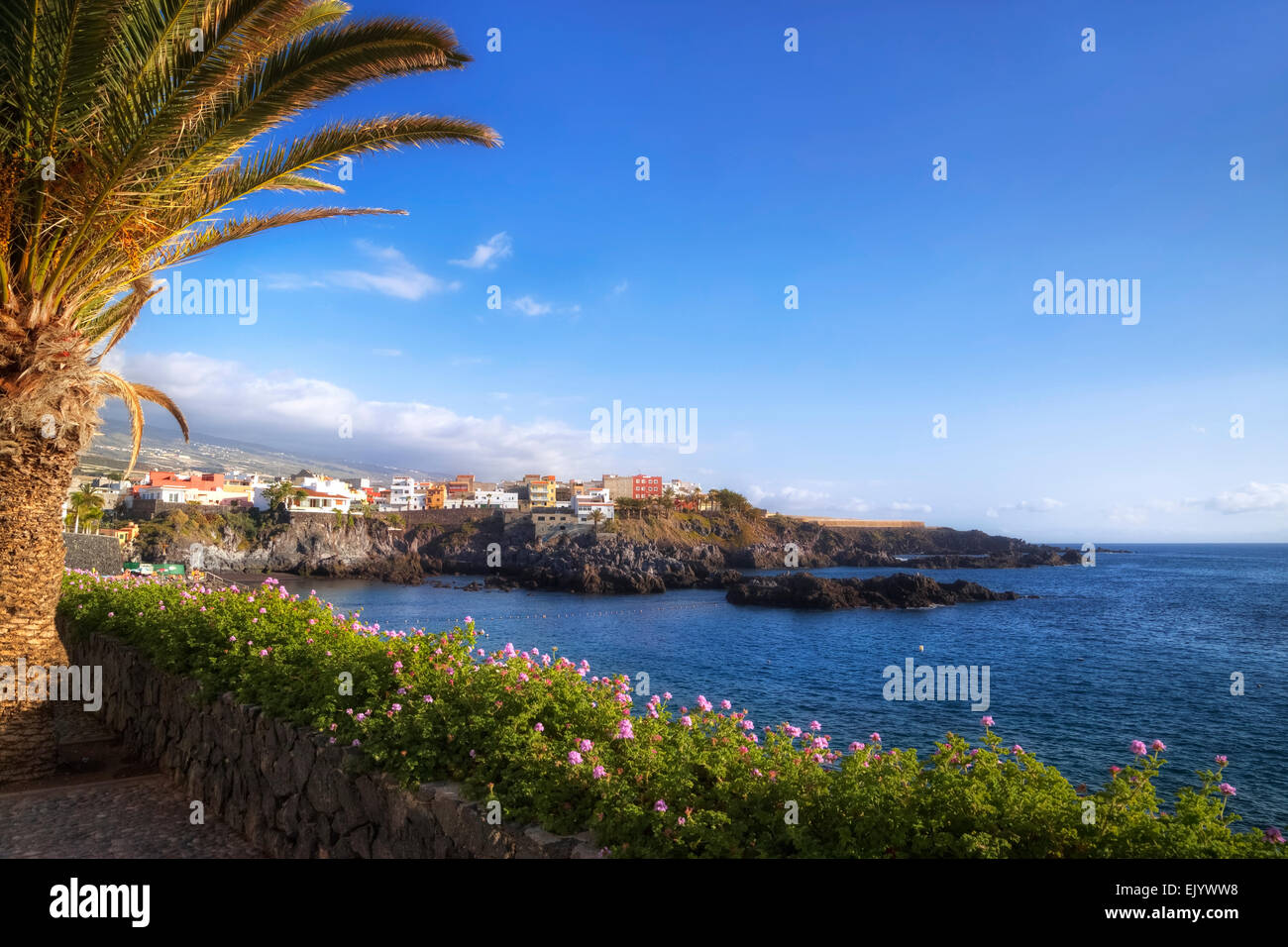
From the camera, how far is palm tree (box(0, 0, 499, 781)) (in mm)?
5457

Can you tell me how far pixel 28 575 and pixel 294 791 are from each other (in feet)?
13.8

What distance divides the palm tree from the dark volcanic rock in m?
47.1

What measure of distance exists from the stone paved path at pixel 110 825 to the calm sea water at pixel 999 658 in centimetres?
581

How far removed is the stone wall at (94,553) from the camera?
21047mm

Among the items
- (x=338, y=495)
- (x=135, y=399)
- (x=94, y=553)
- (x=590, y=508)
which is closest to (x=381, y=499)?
(x=338, y=495)

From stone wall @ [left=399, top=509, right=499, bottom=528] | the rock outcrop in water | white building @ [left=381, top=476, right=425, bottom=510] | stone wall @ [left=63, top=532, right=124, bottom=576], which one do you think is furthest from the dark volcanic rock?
white building @ [left=381, top=476, right=425, bottom=510]

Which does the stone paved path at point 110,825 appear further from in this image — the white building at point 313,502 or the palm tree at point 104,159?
the white building at point 313,502

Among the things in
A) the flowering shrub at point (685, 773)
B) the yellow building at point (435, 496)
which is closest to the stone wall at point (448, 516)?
the yellow building at point (435, 496)

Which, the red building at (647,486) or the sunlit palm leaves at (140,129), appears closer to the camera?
the sunlit palm leaves at (140,129)

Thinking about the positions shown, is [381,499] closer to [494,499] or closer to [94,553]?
[494,499]

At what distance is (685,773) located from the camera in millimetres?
3271

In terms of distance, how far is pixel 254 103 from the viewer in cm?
610
